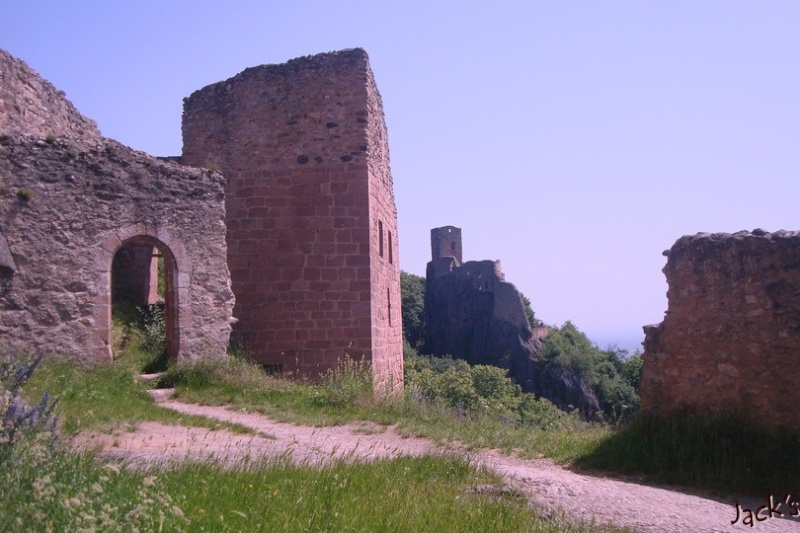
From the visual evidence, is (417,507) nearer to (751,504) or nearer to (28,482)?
(28,482)

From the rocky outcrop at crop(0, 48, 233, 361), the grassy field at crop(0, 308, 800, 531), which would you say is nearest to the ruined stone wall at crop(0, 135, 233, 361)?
the rocky outcrop at crop(0, 48, 233, 361)

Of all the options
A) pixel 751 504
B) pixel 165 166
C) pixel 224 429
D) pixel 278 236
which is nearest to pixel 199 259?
pixel 165 166

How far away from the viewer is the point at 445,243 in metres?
50.8

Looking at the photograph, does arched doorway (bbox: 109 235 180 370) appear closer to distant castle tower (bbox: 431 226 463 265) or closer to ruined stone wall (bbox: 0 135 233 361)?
ruined stone wall (bbox: 0 135 233 361)

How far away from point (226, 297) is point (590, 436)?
5620 mm

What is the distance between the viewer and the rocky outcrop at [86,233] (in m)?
9.10

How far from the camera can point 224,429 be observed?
7426 mm

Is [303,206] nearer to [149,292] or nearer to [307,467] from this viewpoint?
[149,292]

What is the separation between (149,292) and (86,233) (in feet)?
12.1

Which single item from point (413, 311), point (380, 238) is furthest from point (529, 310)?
point (380, 238)

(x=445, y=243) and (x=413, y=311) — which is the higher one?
(x=445, y=243)

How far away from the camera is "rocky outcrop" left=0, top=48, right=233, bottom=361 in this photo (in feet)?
29.9

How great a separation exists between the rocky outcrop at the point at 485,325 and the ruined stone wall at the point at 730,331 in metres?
33.3

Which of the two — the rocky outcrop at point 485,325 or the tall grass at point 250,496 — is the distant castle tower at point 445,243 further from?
the tall grass at point 250,496
